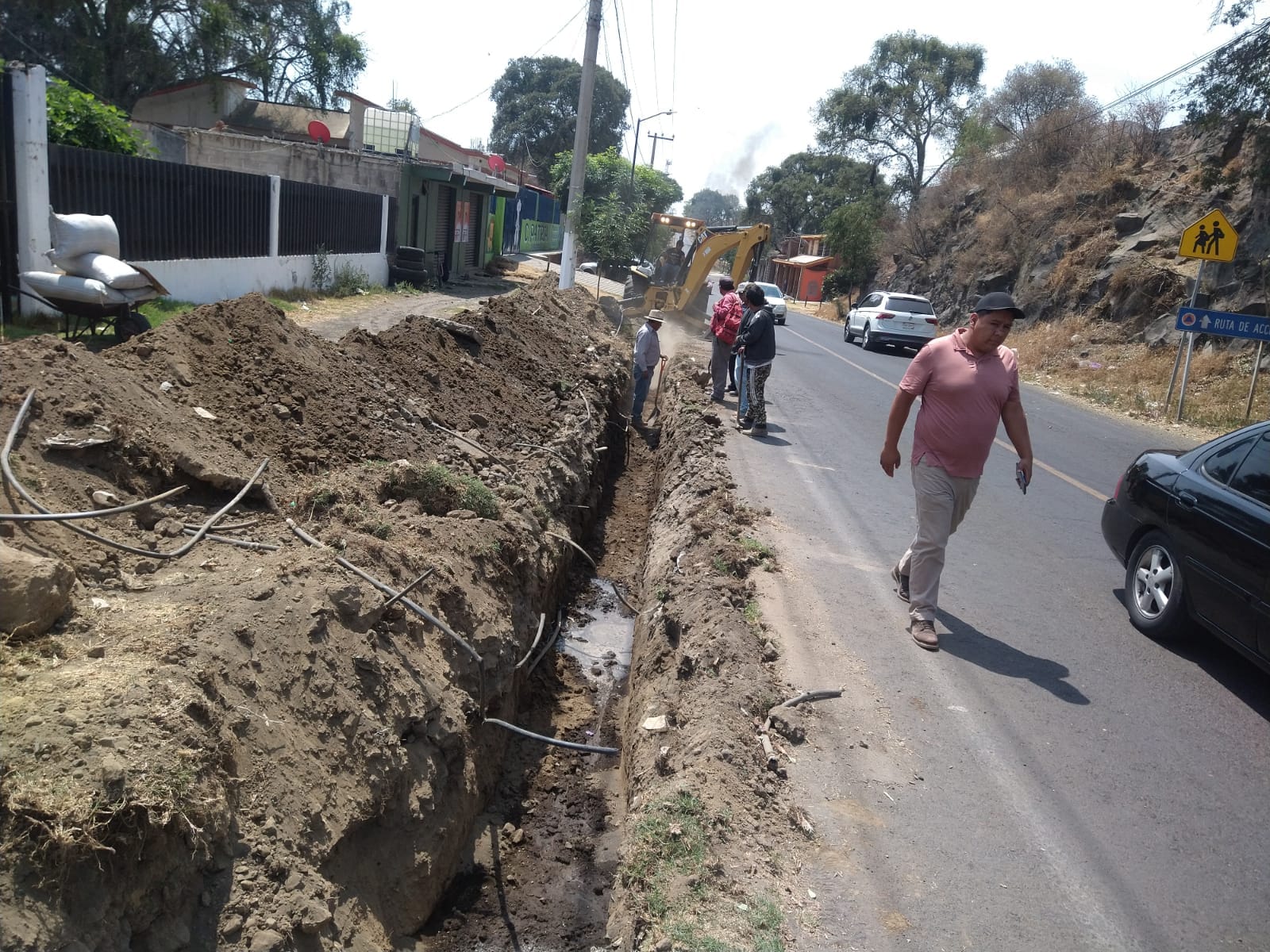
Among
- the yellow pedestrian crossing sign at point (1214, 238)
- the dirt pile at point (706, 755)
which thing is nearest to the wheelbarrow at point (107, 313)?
the dirt pile at point (706, 755)

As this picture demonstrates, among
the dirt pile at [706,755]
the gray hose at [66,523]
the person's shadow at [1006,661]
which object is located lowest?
the dirt pile at [706,755]

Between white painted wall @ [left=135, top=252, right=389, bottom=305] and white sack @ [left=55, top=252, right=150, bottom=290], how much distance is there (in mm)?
2932

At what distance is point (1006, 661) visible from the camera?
5.74 m

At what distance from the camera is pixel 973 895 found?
3.62 metres

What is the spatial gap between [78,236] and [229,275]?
19.7 ft

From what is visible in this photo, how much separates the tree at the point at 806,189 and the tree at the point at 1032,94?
66.2 ft

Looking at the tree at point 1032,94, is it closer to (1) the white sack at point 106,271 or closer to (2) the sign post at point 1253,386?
(2) the sign post at point 1253,386

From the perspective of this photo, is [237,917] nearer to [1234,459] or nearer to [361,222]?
[1234,459]

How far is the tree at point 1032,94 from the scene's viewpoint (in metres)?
45.9

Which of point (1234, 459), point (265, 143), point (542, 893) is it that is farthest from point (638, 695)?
point (265, 143)

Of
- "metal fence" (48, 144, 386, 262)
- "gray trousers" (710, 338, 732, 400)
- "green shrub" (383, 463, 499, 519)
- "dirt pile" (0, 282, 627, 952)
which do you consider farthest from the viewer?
"gray trousers" (710, 338, 732, 400)

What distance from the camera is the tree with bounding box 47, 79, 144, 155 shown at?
41.5ft

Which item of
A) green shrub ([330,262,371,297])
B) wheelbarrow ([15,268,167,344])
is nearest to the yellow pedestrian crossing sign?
green shrub ([330,262,371,297])

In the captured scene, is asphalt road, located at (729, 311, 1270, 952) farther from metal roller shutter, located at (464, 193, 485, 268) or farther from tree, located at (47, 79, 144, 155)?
metal roller shutter, located at (464, 193, 485, 268)
